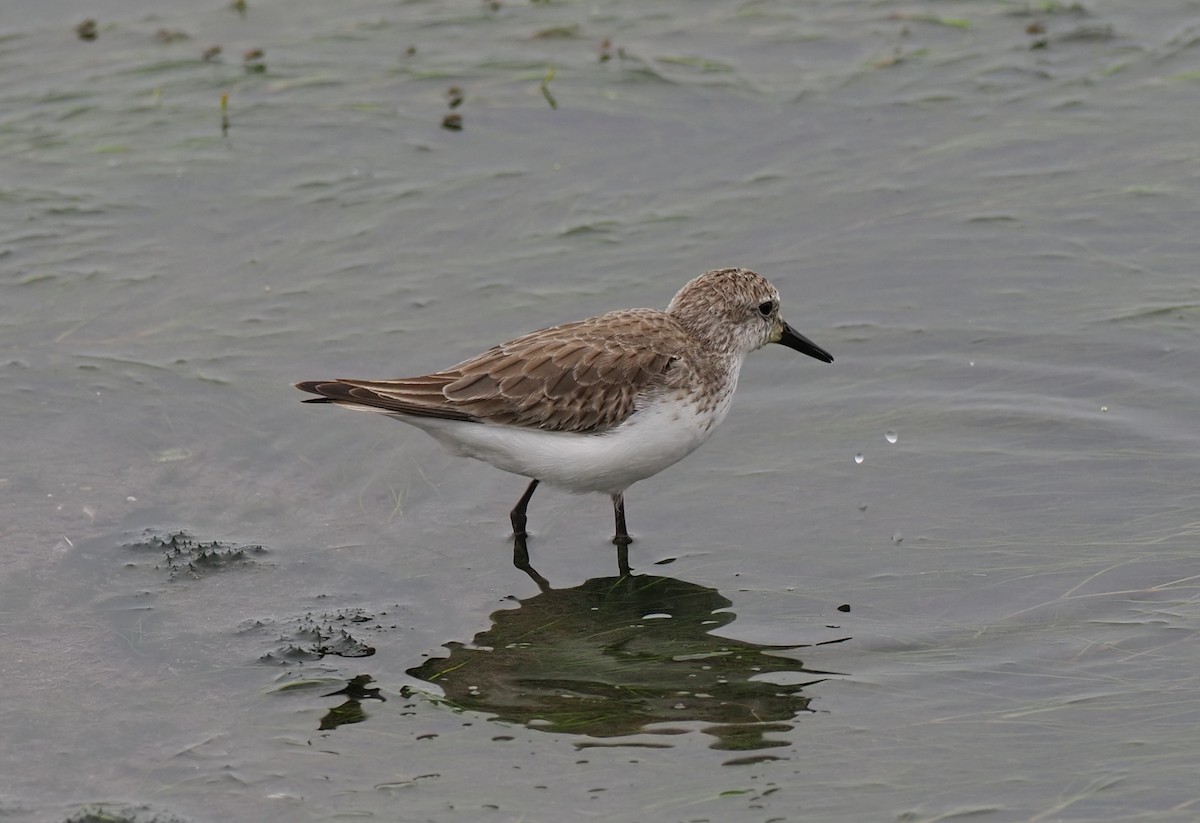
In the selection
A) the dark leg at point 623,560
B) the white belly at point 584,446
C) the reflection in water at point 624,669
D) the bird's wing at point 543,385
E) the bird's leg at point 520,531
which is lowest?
the reflection in water at point 624,669

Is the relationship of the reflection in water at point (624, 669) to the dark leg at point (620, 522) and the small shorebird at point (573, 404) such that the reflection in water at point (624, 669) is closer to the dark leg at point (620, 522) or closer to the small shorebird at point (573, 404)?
the dark leg at point (620, 522)

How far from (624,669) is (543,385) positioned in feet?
5.89

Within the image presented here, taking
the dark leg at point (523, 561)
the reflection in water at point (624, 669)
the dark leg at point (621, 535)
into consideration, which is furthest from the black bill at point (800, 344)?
the dark leg at point (523, 561)

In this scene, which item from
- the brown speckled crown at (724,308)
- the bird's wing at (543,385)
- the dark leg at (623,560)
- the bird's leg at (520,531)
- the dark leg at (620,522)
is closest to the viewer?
the bird's wing at (543,385)

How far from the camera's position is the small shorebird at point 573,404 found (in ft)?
29.4

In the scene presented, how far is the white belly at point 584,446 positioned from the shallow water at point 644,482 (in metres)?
0.56

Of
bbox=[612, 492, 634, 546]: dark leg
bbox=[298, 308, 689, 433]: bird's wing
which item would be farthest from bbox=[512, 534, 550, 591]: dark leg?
bbox=[298, 308, 689, 433]: bird's wing

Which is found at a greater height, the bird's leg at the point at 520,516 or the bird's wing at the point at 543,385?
the bird's wing at the point at 543,385

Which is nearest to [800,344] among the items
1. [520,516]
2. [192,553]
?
[520,516]

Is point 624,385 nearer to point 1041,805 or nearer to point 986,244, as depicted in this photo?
point 1041,805

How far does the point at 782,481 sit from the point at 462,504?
6.48ft

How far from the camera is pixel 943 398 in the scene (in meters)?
10.6

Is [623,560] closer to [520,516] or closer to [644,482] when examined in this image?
[520,516]

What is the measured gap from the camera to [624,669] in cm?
815
